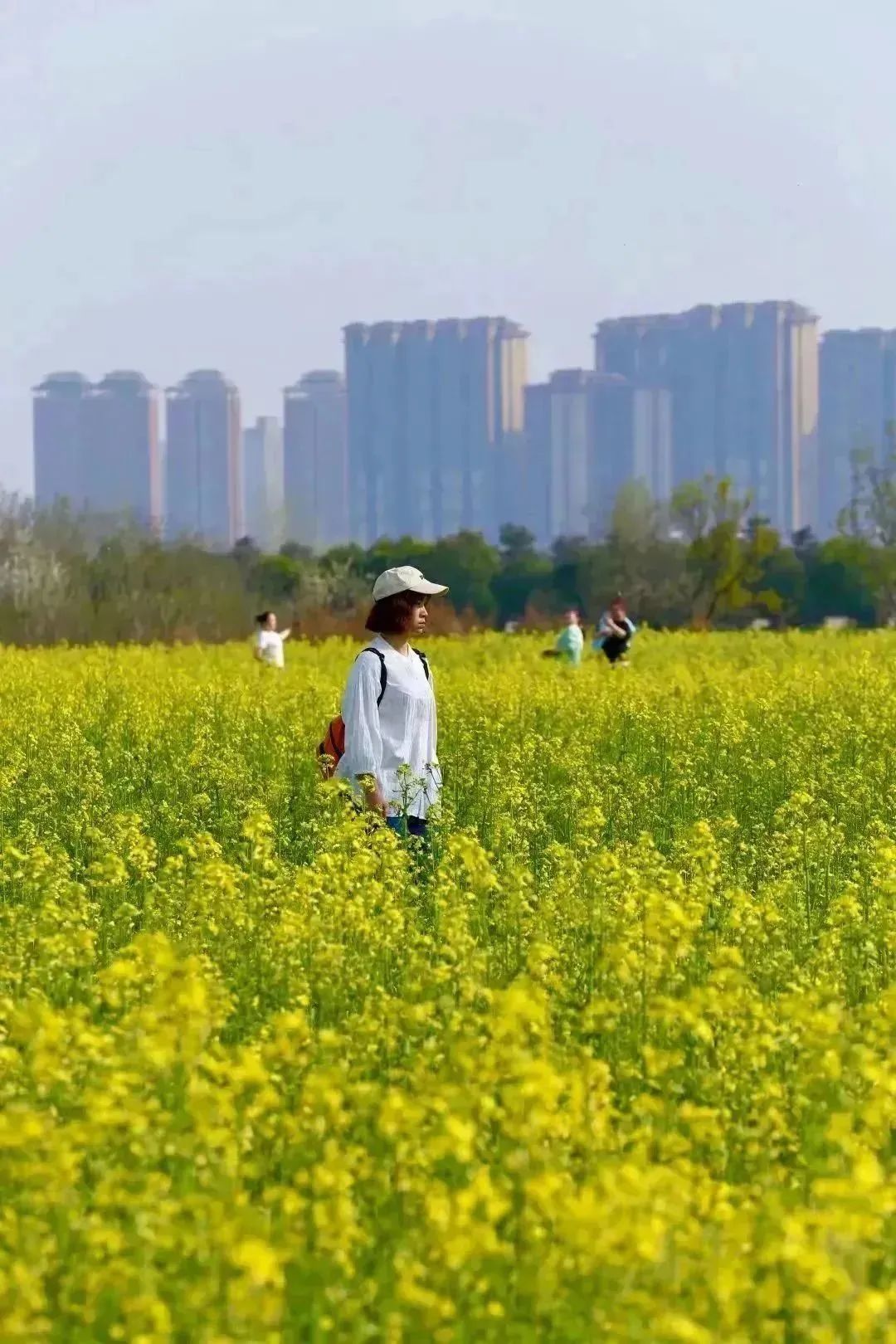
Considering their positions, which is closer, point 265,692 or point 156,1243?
point 156,1243

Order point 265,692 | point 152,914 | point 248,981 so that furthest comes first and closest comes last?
point 265,692 → point 152,914 → point 248,981

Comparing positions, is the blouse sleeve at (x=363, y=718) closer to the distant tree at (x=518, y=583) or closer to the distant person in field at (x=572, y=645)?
the distant person in field at (x=572, y=645)

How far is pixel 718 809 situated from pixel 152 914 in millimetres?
6419

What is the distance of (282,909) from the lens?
8109mm

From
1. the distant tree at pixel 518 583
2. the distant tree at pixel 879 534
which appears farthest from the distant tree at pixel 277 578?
the distant tree at pixel 879 534

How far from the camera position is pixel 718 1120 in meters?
6.15

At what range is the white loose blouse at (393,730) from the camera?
970 centimetres

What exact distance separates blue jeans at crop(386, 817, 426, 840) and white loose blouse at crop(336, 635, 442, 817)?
5 centimetres

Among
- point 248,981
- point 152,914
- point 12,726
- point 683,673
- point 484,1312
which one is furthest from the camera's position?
point 683,673

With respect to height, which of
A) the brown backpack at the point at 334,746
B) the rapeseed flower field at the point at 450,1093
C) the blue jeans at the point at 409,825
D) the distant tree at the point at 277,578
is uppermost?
the distant tree at the point at 277,578

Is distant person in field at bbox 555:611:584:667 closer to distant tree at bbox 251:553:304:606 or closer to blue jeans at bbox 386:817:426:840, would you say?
blue jeans at bbox 386:817:426:840

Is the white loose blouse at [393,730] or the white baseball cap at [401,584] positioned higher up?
the white baseball cap at [401,584]

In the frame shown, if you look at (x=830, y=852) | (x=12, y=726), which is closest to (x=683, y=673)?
(x=12, y=726)

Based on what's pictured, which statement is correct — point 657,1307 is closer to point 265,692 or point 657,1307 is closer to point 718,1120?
point 718,1120
